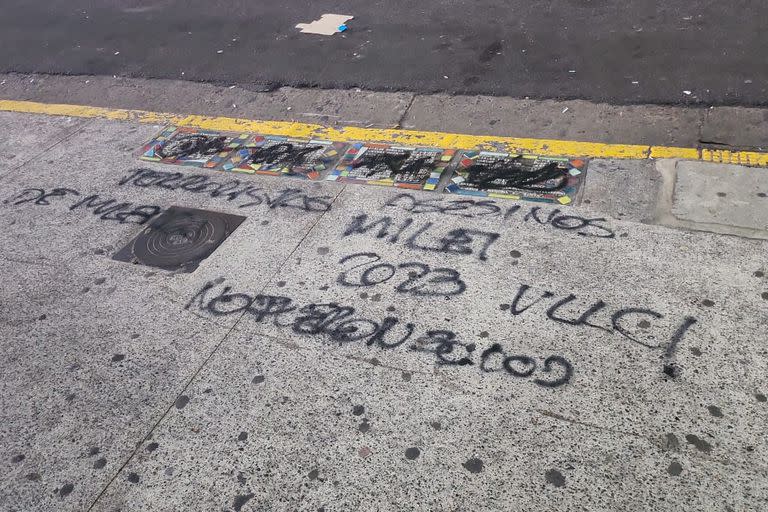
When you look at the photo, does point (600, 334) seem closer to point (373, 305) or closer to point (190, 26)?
point (373, 305)

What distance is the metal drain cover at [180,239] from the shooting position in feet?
13.2

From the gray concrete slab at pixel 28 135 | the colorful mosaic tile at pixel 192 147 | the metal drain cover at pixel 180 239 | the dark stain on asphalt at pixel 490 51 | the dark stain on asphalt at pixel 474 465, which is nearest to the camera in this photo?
the dark stain on asphalt at pixel 474 465

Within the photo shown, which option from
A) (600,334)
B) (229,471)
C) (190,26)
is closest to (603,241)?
(600,334)

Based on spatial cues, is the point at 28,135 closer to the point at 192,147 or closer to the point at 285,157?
the point at 192,147

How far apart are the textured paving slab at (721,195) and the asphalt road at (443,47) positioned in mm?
986

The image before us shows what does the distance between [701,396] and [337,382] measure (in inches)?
61.9

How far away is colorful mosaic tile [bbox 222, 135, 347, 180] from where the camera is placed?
4.72 m

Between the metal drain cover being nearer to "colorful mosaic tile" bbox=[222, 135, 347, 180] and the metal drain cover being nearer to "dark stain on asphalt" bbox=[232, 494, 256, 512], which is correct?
"colorful mosaic tile" bbox=[222, 135, 347, 180]

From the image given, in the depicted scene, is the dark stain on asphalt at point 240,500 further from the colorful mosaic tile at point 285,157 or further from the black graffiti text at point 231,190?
the colorful mosaic tile at point 285,157

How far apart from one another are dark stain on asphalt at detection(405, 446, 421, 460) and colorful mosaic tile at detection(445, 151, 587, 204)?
1932 mm

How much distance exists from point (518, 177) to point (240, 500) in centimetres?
266

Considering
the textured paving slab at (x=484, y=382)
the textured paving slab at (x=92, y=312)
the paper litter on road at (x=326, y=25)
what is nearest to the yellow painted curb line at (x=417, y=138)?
the textured paving slab at (x=92, y=312)

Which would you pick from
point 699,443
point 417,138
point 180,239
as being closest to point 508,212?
point 417,138

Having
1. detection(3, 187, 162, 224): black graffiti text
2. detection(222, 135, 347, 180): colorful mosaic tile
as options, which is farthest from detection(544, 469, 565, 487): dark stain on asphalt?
detection(3, 187, 162, 224): black graffiti text
